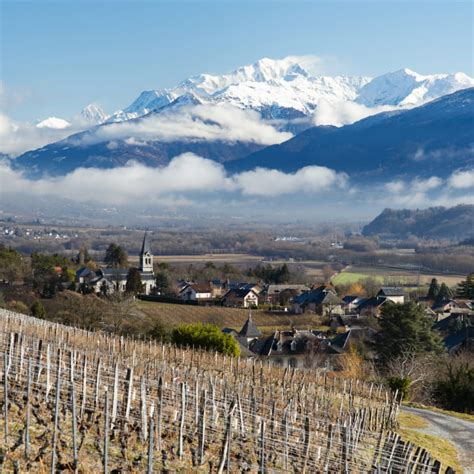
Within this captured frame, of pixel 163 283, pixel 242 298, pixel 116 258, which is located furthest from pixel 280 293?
pixel 116 258

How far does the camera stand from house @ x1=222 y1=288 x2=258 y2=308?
6900cm

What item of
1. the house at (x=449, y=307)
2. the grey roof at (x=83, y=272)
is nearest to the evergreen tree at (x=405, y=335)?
the house at (x=449, y=307)

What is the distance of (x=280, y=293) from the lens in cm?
7512

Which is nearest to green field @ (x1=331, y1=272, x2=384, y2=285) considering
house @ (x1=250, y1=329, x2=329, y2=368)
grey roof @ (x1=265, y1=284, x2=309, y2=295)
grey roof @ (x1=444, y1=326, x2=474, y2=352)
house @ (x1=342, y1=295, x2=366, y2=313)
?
grey roof @ (x1=265, y1=284, x2=309, y2=295)

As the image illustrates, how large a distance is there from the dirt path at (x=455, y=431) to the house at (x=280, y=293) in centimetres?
4809

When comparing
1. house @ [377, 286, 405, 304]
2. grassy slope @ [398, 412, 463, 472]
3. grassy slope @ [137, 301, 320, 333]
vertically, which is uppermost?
grassy slope @ [398, 412, 463, 472]

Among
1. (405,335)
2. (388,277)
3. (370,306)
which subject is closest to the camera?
(405,335)

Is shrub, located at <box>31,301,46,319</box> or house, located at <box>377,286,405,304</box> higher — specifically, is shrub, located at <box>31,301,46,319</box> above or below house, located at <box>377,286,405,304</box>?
above

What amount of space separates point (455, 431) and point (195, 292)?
180 feet

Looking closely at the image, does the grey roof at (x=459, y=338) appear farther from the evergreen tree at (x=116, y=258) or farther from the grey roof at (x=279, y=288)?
the evergreen tree at (x=116, y=258)

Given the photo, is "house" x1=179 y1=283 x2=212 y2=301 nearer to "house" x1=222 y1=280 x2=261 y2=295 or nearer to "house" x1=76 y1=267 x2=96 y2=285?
"house" x1=222 y1=280 x2=261 y2=295

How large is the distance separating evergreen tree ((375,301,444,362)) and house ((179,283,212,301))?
3387cm

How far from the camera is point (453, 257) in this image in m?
129

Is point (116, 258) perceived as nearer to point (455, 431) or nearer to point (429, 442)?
point (455, 431)
